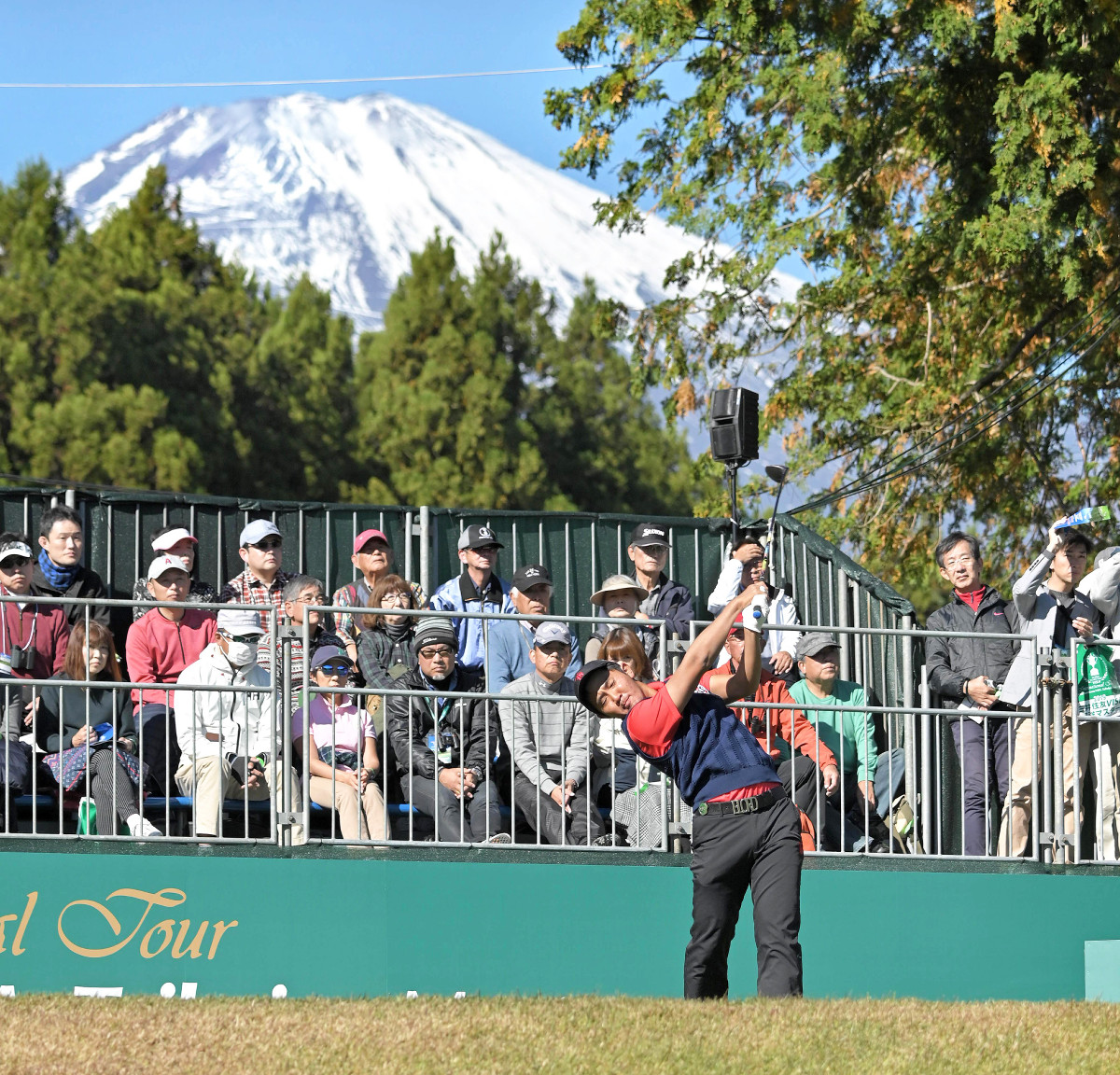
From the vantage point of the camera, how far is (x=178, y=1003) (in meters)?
6.91

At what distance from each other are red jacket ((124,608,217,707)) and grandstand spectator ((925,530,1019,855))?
3.83 m

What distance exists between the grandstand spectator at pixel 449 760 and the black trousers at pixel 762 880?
1.57 m

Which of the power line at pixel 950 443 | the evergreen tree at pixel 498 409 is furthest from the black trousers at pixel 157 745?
the evergreen tree at pixel 498 409

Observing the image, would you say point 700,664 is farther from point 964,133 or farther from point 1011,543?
point 1011,543

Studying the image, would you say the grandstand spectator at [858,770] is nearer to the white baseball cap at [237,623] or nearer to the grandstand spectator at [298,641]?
the grandstand spectator at [298,641]

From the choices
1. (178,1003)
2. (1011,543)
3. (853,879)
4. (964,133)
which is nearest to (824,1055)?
(853,879)

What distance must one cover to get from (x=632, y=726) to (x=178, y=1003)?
85.3 inches

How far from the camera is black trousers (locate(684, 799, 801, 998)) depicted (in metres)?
6.64

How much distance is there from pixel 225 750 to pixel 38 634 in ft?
4.83

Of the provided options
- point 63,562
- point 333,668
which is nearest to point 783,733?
point 333,668

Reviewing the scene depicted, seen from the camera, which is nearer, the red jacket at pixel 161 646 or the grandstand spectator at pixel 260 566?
the red jacket at pixel 161 646

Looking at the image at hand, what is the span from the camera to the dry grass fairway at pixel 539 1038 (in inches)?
234

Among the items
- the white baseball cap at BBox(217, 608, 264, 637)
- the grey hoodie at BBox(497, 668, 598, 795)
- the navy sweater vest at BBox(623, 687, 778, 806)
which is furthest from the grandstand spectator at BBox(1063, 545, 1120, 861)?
the white baseball cap at BBox(217, 608, 264, 637)

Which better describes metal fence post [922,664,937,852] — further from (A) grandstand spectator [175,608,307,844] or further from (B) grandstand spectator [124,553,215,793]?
(B) grandstand spectator [124,553,215,793]
